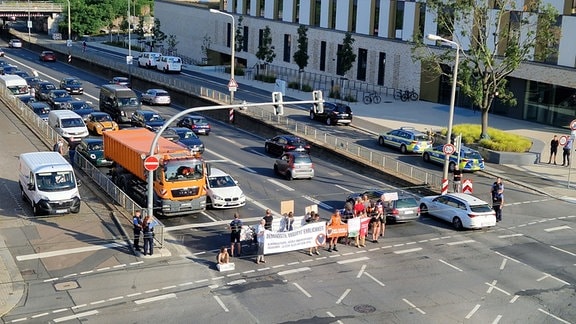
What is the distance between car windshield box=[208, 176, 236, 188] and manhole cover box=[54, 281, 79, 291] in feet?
37.0

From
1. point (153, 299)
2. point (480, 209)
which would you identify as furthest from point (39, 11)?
point (153, 299)

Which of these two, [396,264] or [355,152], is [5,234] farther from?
[355,152]

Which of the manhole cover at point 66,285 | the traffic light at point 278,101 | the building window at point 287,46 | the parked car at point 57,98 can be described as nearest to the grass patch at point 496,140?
the traffic light at point 278,101

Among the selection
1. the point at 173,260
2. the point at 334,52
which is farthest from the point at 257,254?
the point at 334,52

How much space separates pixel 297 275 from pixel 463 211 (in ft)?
31.2

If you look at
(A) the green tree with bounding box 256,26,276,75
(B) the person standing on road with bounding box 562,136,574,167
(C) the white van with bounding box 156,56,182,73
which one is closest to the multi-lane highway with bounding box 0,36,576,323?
(B) the person standing on road with bounding box 562,136,574,167

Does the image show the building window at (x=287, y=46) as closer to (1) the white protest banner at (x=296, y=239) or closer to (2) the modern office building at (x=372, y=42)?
(2) the modern office building at (x=372, y=42)

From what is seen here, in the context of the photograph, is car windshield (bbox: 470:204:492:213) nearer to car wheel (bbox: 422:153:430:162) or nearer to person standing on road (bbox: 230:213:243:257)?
person standing on road (bbox: 230:213:243:257)

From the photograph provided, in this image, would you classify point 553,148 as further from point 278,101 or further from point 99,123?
point 99,123

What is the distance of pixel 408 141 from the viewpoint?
49.2 metres

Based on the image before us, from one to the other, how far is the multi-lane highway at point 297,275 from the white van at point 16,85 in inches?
1319

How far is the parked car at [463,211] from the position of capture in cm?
3322

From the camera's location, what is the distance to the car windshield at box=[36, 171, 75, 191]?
33.4m

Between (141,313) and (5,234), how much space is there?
9783mm
